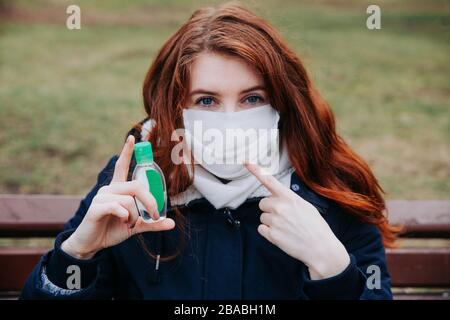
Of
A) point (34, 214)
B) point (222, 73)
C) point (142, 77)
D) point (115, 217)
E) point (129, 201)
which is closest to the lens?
point (129, 201)

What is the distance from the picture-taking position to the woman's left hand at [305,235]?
1.78m

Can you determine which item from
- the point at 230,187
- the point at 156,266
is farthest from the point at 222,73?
the point at 156,266

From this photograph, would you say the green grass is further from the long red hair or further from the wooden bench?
the wooden bench

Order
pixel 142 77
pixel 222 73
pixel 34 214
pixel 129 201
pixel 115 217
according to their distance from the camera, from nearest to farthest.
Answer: pixel 129 201 → pixel 115 217 → pixel 222 73 → pixel 34 214 → pixel 142 77

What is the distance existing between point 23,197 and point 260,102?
111 cm

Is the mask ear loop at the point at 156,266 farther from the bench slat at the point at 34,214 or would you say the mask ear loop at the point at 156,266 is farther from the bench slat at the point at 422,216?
the bench slat at the point at 422,216

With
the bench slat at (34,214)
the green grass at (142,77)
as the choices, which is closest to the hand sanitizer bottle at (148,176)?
the bench slat at (34,214)

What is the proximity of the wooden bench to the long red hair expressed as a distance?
12.1 inches

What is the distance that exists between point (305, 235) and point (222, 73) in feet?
2.11

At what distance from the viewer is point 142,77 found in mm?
5996

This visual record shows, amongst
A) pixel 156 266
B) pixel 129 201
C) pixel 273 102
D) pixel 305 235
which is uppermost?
pixel 273 102

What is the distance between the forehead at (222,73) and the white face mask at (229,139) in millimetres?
95

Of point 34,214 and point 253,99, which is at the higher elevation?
point 253,99

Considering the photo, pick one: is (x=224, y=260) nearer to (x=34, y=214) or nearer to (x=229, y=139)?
(x=229, y=139)
